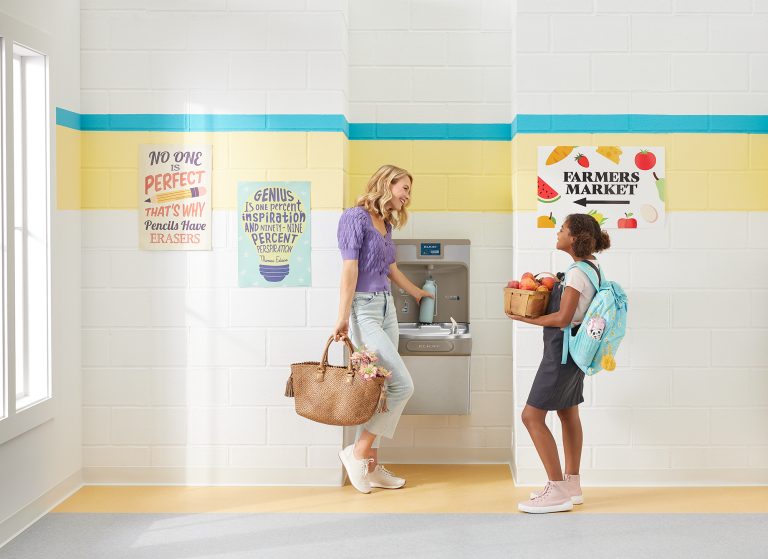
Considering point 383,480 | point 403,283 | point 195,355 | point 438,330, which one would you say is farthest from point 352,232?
point 383,480

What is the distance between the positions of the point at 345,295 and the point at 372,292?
163 mm

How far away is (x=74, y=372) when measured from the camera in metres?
4.18

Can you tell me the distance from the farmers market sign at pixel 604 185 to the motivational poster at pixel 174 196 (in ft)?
5.83

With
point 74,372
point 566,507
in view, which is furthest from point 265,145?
point 566,507

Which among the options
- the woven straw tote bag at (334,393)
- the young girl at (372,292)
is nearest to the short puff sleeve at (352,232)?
the young girl at (372,292)

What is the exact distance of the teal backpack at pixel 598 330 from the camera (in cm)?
363

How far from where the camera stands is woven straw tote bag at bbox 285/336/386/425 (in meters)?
3.84

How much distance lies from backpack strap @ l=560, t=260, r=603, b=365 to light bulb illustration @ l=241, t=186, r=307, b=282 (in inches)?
57.3

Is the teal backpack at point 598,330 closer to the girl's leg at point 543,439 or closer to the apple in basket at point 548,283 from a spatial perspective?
the apple in basket at point 548,283

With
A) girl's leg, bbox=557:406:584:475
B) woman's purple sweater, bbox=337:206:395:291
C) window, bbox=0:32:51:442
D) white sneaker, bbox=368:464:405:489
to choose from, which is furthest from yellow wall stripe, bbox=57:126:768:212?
white sneaker, bbox=368:464:405:489

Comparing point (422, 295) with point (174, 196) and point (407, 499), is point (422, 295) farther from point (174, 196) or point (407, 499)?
point (174, 196)

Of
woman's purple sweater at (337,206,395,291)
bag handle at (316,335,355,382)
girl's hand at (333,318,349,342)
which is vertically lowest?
bag handle at (316,335,355,382)

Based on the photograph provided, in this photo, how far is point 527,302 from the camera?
12.2ft

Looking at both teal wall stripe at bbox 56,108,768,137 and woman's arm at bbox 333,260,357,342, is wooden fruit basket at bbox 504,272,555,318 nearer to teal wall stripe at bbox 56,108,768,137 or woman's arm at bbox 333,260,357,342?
woman's arm at bbox 333,260,357,342
